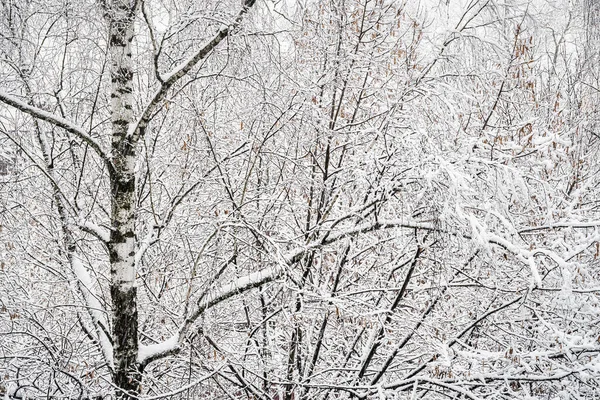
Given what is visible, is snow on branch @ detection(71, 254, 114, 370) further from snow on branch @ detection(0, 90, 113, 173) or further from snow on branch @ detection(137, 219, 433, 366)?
snow on branch @ detection(0, 90, 113, 173)

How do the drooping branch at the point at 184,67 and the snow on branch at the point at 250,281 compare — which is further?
the snow on branch at the point at 250,281

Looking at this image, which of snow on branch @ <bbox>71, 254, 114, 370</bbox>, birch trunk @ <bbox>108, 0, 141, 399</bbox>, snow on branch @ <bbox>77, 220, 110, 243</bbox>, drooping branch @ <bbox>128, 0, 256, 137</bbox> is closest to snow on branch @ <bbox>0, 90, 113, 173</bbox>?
birch trunk @ <bbox>108, 0, 141, 399</bbox>

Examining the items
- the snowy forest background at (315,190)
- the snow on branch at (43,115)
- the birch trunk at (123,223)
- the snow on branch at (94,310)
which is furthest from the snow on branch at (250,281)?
the snow on branch at (43,115)

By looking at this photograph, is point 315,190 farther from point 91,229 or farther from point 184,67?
point 91,229

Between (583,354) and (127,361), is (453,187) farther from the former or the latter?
(127,361)

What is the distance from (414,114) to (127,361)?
3423 mm

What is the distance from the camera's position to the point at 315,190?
15.2 ft

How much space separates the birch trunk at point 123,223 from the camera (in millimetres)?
3779

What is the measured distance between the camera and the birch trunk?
3779 mm

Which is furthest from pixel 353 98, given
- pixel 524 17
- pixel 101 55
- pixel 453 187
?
pixel 101 55

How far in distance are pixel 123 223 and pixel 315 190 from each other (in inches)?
78.5

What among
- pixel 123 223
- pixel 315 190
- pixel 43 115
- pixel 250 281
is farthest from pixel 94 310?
pixel 315 190

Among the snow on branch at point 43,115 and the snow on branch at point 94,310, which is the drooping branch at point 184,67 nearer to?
the snow on branch at point 43,115

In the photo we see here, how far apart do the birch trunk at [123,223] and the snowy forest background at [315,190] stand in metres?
0.02
